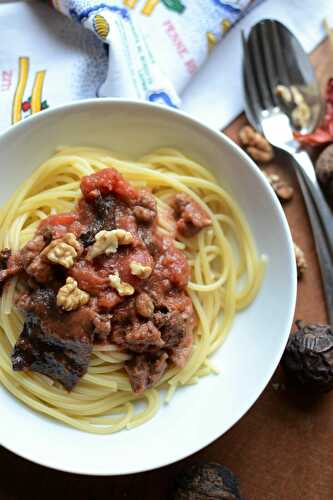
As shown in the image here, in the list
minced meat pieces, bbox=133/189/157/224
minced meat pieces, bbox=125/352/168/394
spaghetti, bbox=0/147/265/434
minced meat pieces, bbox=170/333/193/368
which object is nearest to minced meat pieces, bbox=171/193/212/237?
spaghetti, bbox=0/147/265/434

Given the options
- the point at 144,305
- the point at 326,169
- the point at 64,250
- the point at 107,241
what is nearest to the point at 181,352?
the point at 144,305

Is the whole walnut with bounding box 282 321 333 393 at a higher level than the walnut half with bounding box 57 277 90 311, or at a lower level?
higher

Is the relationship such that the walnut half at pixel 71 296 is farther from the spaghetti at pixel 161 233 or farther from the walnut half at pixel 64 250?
the spaghetti at pixel 161 233

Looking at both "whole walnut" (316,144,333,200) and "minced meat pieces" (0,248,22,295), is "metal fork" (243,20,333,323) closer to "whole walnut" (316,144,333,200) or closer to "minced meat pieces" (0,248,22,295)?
"whole walnut" (316,144,333,200)

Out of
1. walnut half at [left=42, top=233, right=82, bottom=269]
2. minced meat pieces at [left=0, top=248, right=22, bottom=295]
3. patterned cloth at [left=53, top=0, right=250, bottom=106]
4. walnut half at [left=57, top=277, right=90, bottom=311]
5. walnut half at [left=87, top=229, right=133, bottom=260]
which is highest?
patterned cloth at [left=53, top=0, right=250, bottom=106]

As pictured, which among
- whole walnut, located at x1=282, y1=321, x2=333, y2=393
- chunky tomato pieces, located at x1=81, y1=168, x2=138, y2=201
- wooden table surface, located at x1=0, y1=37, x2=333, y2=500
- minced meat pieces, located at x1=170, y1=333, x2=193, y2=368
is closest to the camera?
chunky tomato pieces, located at x1=81, y1=168, x2=138, y2=201

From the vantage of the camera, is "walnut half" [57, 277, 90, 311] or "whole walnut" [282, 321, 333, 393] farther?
"whole walnut" [282, 321, 333, 393]

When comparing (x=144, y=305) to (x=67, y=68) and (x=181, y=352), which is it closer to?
(x=181, y=352)

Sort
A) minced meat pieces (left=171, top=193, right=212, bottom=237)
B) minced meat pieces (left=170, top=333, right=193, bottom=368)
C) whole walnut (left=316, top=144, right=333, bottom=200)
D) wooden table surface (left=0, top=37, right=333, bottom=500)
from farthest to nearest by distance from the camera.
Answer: whole walnut (left=316, top=144, right=333, bottom=200) < wooden table surface (left=0, top=37, right=333, bottom=500) < minced meat pieces (left=171, top=193, right=212, bottom=237) < minced meat pieces (left=170, top=333, right=193, bottom=368)
